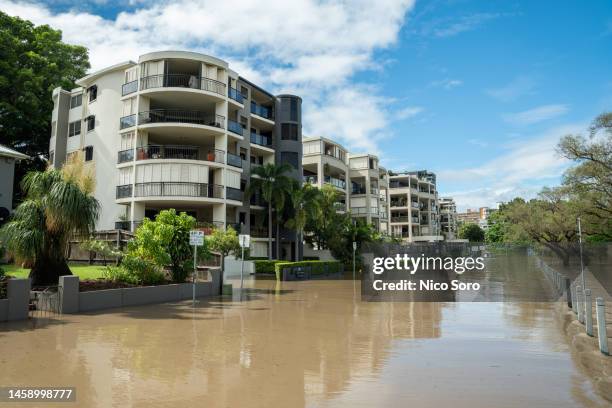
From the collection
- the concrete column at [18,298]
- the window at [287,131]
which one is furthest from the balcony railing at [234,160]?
the concrete column at [18,298]

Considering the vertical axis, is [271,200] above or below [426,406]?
above

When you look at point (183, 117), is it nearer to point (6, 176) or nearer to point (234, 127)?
point (234, 127)

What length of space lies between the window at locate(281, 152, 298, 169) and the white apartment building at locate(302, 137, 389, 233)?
8.91 m

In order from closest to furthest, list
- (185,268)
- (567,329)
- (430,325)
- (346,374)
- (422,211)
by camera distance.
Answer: (346,374), (567,329), (430,325), (185,268), (422,211)

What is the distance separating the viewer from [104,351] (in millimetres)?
9367

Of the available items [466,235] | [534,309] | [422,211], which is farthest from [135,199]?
[466,235]

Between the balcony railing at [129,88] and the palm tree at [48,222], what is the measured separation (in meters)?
20.2

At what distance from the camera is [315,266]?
37625 mm

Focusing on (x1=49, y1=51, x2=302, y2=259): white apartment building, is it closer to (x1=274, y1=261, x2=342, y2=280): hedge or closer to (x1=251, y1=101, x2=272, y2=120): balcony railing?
(x1=251, y1=101, x2=272, y2=120): balcony railing

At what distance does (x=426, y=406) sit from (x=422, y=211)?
308 feet

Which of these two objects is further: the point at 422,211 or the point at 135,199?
the point at 422,211

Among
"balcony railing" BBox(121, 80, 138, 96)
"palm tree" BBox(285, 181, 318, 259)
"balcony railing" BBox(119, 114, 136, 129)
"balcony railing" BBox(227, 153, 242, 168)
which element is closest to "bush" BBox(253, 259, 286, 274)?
"palm tree" BBox(285, 181, 318, 259)

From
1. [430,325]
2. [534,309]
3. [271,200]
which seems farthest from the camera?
[271,200]

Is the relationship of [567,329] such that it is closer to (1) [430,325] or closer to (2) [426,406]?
(1) [430,325]
